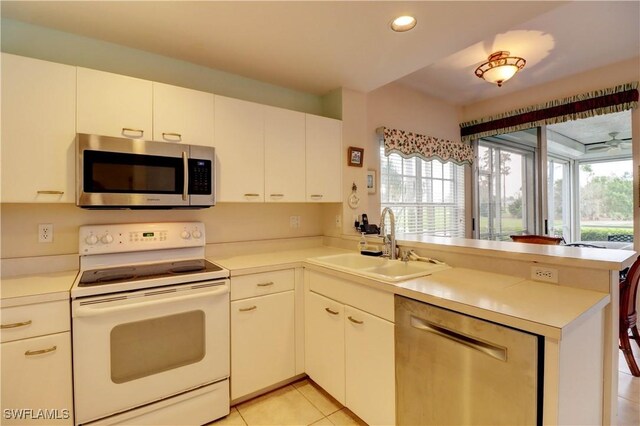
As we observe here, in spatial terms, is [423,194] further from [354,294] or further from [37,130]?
[37,130]

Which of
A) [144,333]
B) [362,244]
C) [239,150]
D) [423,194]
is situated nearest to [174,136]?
[239,150]

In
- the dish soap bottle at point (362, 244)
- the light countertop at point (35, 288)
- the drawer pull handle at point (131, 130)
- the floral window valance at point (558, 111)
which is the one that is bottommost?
the light countertop at point (35, 288)

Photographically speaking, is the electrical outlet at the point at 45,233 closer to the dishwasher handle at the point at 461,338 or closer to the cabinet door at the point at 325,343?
the cabinet door at the point at 325,343

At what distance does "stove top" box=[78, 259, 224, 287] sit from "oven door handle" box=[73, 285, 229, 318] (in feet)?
0.37

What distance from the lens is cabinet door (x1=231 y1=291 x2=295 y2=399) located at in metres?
1.89

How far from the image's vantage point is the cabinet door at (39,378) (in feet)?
4.38

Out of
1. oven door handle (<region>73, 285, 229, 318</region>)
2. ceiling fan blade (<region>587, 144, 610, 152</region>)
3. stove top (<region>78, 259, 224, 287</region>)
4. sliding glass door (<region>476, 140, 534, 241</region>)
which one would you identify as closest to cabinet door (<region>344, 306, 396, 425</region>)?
oven door handle (<region>73, 285, 229, 318</region>)

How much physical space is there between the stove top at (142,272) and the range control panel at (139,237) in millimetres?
131

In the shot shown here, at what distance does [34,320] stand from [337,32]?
2189 millimetres

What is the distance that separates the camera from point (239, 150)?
2184mm

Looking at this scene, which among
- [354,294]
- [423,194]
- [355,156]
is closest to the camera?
[354,294]

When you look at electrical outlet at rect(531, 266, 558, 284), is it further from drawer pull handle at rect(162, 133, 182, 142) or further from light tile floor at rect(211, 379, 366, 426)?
drawer pull handle at rect(162, 133, 182, 142)

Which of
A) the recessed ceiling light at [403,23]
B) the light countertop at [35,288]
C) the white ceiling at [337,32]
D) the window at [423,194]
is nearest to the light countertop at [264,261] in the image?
the light countertop at [35,288]

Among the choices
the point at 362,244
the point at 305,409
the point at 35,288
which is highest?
the point at 362,244
